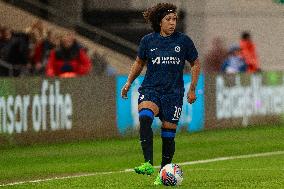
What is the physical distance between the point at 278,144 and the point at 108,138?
348cm

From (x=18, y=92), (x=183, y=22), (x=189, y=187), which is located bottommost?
(x=189, y=187)

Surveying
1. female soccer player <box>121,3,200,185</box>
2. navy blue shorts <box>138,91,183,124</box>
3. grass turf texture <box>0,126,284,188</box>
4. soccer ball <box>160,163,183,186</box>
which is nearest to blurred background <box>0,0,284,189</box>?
grass turf texture <box>0,126,284,188</box>

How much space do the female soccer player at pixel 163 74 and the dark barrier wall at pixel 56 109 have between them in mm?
7143

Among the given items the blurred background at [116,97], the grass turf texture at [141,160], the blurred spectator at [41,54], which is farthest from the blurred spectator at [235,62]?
the blurred spectator at [41,54]

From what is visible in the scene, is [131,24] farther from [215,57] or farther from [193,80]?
[193,80]

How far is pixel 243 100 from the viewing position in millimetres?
27984

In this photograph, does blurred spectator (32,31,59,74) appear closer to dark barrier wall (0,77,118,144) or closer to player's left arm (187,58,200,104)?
dark barrier wall (0,77,118,144)

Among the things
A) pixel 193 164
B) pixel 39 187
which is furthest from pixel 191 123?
pixel 39 187

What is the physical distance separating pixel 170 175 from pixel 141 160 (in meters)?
5.36

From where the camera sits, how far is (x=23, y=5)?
33.1 meters

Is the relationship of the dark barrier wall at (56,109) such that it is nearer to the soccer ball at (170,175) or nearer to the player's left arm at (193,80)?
the player's left arm at (193,80)

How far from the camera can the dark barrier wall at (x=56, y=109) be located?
71.3 ft

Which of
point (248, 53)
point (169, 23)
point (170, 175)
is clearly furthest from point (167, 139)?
point (248, 53)

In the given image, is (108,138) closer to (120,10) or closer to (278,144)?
(278,144)
